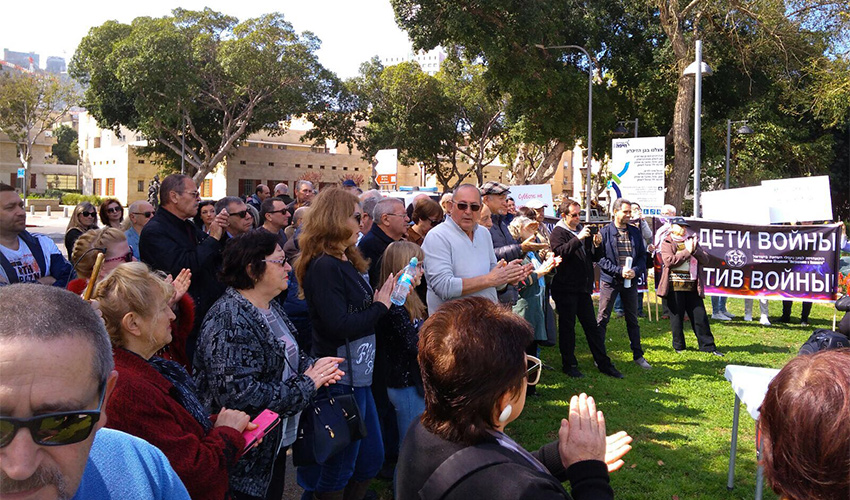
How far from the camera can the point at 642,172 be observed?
51.1 feet

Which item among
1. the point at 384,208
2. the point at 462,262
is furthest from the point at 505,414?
the point at 384,208

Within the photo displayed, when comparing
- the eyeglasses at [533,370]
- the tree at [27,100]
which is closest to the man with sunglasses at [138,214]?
the eyeglasses at [533,370]

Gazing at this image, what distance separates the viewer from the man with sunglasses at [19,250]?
15.2ft

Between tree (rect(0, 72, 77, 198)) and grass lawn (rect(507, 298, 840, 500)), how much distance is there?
5059 centimetres

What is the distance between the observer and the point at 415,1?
22719mm

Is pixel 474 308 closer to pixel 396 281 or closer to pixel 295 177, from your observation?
pixel 396 281

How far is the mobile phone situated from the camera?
276 centimetres

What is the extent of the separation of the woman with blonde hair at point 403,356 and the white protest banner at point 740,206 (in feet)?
27.5

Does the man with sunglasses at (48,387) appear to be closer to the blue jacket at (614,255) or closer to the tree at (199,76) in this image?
the blue jacket at (614,255)

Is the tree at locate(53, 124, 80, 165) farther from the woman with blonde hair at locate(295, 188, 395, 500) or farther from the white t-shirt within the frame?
the woman with blonde hair at locate(295, 188, 395, 500)

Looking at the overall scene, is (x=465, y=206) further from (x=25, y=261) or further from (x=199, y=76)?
(x=199, y=76)

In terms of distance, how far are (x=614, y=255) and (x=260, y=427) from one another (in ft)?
20.8

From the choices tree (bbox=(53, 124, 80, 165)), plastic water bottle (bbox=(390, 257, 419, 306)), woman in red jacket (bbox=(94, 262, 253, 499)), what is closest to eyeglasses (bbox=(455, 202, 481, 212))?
plastic water bottle (bbox=(390, 257, 419, 306))

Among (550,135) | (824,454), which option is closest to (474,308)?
(824,454)
